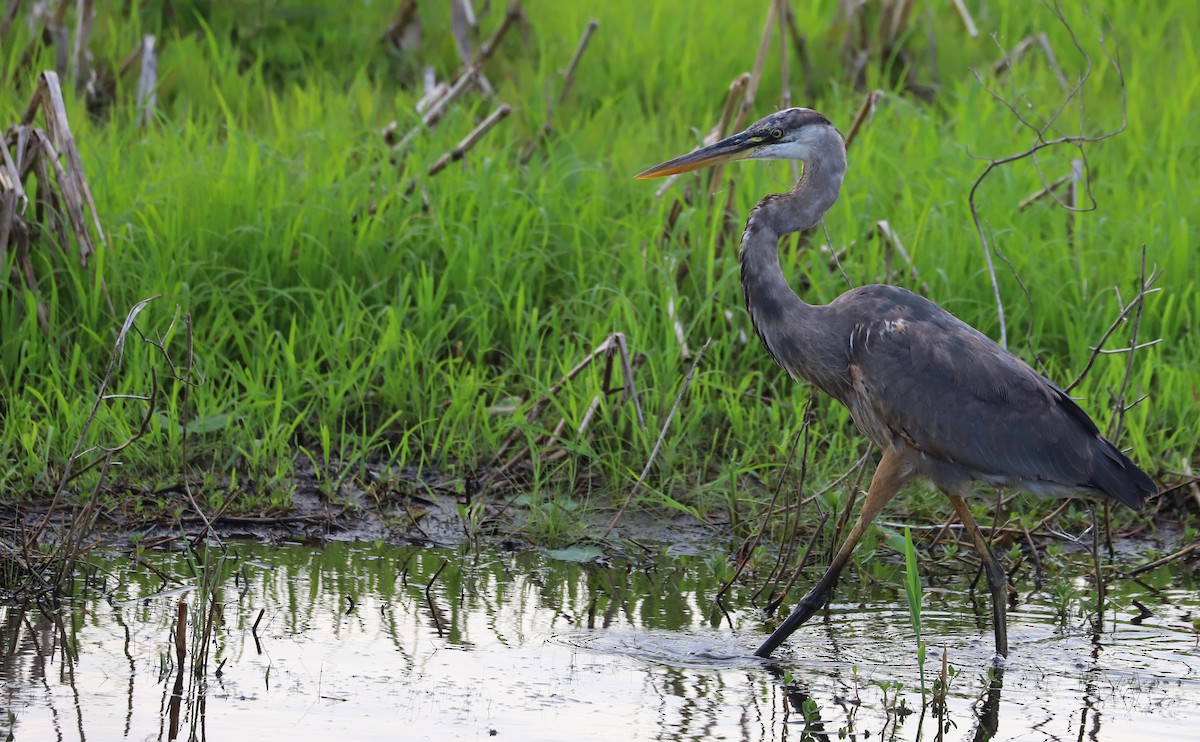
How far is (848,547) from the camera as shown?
4480 mm

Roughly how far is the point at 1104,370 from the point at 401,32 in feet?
14.9

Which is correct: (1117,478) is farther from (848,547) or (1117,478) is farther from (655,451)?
(655,451)

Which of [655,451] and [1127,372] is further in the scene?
[655,451]

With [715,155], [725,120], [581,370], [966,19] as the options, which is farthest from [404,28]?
[715,155]

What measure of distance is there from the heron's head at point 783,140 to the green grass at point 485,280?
3.32ft

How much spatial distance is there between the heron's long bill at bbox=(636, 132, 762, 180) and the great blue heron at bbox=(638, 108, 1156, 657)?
0.12m

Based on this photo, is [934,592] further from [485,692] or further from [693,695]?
[485,692]

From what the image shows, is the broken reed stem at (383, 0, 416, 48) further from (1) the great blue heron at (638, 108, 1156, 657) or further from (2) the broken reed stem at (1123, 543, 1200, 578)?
(2) the broken reed stem at (1123, 543, 1200, 578)

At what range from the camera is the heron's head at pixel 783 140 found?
4668 millimetres

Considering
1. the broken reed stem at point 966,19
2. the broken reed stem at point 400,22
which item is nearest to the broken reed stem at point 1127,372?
the broken reed stem at point 966,19

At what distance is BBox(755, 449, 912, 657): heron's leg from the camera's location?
4332 millimetres

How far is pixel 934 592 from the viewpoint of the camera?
5074 mm

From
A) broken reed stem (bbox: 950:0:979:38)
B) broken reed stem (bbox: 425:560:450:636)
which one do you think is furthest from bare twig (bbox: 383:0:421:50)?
broken reed stem (bbox: 425:560:450:636)

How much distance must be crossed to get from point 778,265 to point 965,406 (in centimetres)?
69
